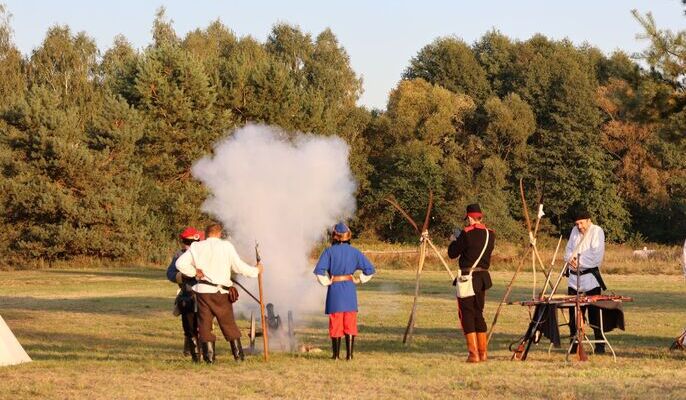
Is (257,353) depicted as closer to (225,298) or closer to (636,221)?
(225,298)

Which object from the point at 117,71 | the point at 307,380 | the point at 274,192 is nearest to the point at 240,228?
the point at 274,192

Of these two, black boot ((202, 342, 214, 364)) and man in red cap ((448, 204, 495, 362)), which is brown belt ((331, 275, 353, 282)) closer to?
man in red cap ((448, 204, 495, 362))

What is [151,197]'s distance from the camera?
5691cm

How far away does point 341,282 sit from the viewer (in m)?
15.3

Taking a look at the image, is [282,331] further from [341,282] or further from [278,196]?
[278,196]

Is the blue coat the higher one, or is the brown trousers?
the blue coat

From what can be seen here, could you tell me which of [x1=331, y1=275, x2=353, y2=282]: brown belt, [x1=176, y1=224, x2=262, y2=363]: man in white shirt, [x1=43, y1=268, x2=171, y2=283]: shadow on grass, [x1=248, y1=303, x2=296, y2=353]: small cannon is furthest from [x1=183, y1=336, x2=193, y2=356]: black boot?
[x1=43, y1=268, x2=171, y2=283]: shadow on grass

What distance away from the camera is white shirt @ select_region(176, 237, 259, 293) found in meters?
14.8

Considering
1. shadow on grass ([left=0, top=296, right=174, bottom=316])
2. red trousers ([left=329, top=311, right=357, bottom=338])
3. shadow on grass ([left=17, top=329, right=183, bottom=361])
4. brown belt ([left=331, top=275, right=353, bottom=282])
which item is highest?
brown belt ([left=331, top=275, right=353, bottom=282])

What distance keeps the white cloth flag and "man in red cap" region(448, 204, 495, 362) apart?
5.64 meters

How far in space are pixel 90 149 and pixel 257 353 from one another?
40079 millimetres

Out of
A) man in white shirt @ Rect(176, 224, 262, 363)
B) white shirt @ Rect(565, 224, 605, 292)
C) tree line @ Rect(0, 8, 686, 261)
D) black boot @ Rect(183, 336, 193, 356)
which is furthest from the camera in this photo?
tree line @ Rect(0, 8, 686, 261)

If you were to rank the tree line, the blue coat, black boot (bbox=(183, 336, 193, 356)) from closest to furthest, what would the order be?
the blue coat, black boot (bbox=(183, 336, 193, 356)), the tree line

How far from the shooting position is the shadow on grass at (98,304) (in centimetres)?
2623
